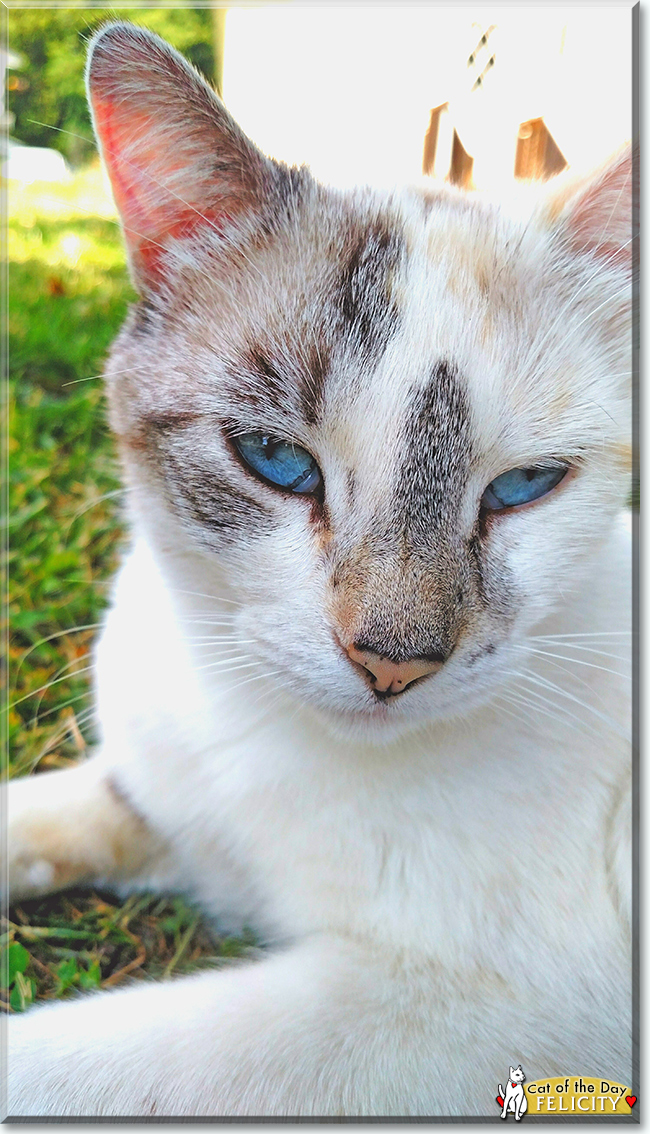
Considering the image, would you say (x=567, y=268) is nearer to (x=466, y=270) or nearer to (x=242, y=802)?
(x=466, y=270)

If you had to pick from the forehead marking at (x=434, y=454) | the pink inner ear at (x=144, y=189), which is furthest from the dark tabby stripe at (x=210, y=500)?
the pink inner ear at (x=144, y=189)

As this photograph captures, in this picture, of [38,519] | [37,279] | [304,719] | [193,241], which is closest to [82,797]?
[304,719]

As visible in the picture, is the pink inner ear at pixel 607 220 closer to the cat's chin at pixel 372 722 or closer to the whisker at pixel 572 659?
the whisker at pixel 572 659

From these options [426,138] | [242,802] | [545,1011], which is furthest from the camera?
[426,138]

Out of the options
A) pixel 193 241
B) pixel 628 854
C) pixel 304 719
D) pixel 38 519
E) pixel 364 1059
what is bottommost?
Result: pixel 364 1059

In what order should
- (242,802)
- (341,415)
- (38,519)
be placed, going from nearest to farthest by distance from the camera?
(341,415)
(242,802)
(38,519)

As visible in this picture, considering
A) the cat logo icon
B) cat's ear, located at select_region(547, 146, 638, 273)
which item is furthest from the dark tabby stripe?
the cat logo icon

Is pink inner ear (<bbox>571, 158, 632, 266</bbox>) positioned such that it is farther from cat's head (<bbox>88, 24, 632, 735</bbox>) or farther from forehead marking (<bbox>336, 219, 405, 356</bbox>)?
forehead marking (<bbox>336, 219, 405, 356</bbox>)

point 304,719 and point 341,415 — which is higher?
point 341,415
